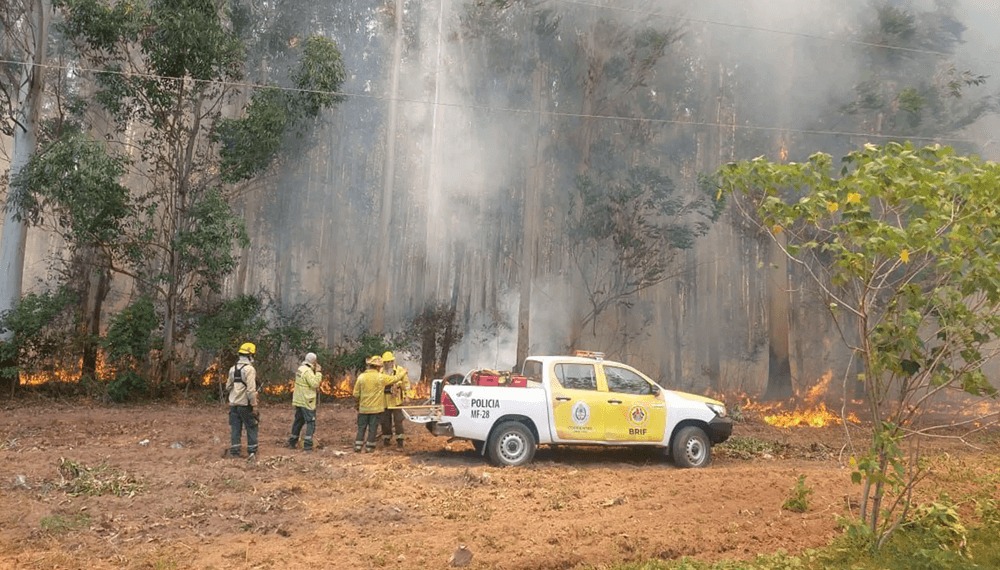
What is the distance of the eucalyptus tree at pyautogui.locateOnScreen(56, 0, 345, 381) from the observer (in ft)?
55.8

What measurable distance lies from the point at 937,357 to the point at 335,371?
16.4m

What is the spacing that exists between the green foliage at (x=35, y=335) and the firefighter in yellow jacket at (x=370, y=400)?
9937mm

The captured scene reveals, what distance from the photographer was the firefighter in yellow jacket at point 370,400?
36.5 feet

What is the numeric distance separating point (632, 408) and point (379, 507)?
4316mm

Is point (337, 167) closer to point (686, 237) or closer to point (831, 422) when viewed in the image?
point (686, 237)

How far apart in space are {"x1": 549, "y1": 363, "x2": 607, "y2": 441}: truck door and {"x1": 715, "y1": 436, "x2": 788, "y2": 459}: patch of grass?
335 cm

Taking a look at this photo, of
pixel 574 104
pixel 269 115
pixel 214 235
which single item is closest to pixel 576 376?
pixel 214 235

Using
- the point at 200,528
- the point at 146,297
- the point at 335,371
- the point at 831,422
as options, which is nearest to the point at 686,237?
the point at 831,422

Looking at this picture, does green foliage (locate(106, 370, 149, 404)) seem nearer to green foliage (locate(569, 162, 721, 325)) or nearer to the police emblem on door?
the police emblem on door

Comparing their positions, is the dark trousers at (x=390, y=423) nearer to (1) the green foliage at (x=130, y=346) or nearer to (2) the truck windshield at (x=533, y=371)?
(2) the truck windshield at (x=533, y=371)

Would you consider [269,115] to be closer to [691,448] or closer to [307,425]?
[307,425]

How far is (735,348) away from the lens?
30.3 metres

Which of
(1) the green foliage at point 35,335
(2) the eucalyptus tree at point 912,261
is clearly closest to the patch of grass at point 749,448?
(2) the eucalyptus tree at point 912,261

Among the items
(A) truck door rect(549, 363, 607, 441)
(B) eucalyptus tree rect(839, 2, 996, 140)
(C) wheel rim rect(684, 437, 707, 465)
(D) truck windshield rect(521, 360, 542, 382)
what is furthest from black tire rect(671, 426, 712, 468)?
(B) eucalyptus tree rect(839, 2, 996, 140)
